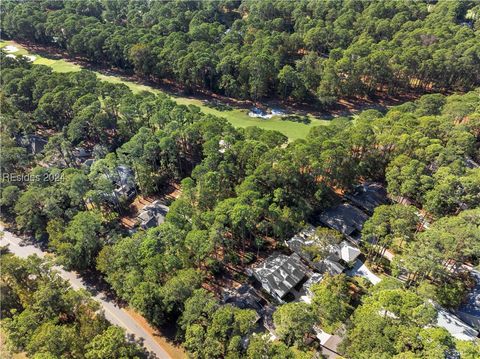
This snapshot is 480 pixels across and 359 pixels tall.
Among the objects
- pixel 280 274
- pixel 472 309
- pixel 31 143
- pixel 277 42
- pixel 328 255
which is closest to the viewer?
pixel 472 309

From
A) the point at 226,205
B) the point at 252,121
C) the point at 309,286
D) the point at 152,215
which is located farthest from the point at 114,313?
the point at 252,121

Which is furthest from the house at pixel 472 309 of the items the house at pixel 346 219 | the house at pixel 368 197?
the house at pixel 368 197

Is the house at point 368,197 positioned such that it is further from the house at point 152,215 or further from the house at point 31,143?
the house at point 31,143

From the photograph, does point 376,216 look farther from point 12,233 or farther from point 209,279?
point 12,233

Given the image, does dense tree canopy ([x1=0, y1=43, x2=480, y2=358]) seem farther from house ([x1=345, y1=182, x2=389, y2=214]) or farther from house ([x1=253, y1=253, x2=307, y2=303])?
house ([x1=253, y1=253, x2=307, y2=303])

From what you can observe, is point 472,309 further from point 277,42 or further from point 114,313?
point 277,42
